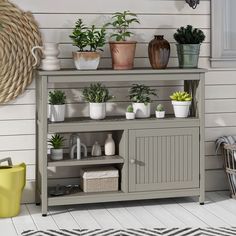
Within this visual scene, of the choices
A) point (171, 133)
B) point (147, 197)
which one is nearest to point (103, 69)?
point (171, 133)

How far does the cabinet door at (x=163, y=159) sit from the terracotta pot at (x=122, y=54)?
459mm

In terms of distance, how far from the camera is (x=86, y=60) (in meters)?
4.63

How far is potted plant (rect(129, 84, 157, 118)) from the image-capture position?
4.80 m

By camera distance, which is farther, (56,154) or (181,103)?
(181,103)

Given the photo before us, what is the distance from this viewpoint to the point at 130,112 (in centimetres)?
474

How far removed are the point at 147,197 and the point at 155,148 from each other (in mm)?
345

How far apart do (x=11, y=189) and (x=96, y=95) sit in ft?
2.82

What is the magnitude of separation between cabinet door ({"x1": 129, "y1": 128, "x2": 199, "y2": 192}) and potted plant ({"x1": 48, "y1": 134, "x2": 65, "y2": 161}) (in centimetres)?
49

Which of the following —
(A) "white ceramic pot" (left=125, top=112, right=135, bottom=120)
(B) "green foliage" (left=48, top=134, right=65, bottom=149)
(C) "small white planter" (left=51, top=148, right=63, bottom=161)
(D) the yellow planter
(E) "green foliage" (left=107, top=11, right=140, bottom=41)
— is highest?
(E) "green foliage" (left=107, top=11, right=140, bottom=41)

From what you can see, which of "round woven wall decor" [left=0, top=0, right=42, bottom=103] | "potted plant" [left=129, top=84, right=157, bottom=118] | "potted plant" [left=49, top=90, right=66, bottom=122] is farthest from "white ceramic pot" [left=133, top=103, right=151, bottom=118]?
"round woven wall decor" [left=0, top=0, right=42, bottom=103]

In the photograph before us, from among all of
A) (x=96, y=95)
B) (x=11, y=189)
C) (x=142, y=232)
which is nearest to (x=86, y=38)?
(x=96, y=95)

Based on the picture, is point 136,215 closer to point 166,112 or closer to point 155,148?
point 155,148

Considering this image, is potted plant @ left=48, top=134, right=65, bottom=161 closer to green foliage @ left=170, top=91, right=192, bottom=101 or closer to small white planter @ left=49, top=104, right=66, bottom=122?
small white planter @ left=49, top=104, right=66, bottom=122

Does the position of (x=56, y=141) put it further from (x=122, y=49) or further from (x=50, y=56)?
(x=122, y=49)
